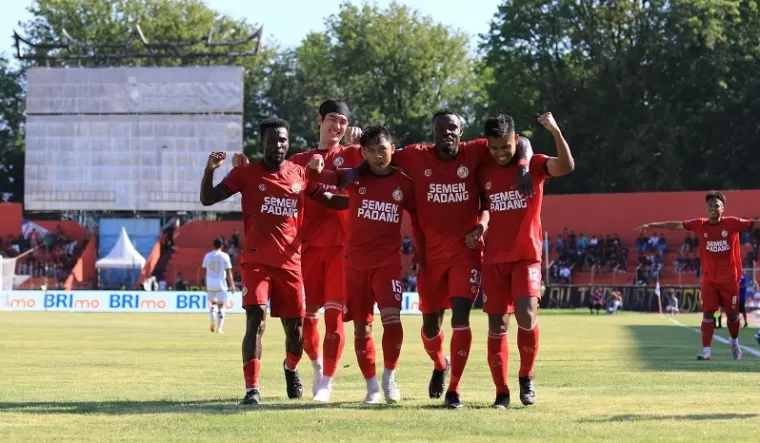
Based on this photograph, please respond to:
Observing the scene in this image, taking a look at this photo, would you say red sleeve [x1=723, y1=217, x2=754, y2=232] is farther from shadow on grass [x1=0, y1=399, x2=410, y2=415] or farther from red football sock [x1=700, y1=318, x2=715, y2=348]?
shadow on grass [x1=0, y1=399, x2=410, y2=415]

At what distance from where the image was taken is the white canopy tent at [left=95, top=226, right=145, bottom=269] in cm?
6175

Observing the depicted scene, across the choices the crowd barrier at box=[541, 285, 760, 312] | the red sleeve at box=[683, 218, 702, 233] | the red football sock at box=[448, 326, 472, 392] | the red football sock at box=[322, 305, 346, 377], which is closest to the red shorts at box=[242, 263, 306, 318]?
the red football sock at box=[322, 305, 346, 377]

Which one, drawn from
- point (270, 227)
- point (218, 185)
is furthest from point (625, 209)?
point (218, 185)

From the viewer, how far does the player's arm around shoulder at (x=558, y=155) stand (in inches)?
409

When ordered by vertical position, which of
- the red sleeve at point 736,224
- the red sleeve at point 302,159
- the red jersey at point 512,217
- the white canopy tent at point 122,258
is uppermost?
the white canopy tent at point 122,258

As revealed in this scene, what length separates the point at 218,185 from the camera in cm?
1116

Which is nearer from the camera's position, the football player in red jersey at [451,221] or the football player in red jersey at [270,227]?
the football player in red jersey at [451,221]

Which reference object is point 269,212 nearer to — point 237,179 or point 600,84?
point 237,179

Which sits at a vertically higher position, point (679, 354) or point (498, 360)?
point (498, 360)

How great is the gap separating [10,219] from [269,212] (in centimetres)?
5881

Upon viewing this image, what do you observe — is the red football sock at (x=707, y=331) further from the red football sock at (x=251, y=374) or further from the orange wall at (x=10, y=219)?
the orange wall at (x=10, y=219)

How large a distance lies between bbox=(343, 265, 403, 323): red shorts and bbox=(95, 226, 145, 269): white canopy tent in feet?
169

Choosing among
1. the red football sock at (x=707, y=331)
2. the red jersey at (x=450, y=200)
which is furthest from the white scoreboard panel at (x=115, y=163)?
the red jersey at (x=450, y=200)

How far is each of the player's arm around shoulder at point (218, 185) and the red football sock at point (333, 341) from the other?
1370 mm
